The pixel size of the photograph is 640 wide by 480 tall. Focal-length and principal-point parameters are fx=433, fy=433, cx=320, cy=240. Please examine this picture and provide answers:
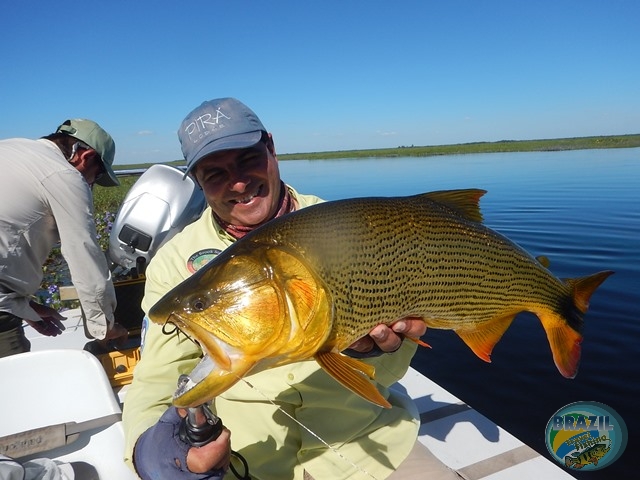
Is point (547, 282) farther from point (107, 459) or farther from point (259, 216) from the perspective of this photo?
point (107, 459)

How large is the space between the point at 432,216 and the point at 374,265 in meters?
0.51

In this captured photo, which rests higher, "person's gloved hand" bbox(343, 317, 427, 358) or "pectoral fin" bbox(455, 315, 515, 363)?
"person's gloved hand" bbox(343, 317, 427, 358)

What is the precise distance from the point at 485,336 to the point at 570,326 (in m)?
0.67

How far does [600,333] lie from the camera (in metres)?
7.31

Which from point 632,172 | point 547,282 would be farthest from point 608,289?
point 632,172

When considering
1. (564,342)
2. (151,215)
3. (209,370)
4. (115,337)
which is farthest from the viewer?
(151,215)

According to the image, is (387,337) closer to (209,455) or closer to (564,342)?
(209,455)

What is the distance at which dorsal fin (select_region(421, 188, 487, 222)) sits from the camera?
95.4 inches

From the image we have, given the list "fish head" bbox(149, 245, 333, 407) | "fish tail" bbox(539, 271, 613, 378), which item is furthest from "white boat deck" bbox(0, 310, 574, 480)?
"fish head" bbox(149, 245, 333, 407)

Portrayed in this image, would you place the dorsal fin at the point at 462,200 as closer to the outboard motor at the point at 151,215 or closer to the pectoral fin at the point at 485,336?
the pectoral fin at the point at 485,336

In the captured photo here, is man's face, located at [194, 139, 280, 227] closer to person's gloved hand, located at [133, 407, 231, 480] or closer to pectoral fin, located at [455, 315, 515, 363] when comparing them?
person's gloved hand, located at [133, 407, 231, 480]

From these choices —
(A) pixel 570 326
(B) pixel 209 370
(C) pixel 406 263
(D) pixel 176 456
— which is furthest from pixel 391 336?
(A) pixel 570 326

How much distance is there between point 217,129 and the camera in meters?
2.63

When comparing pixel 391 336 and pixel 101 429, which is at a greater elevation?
pixel 391 336
